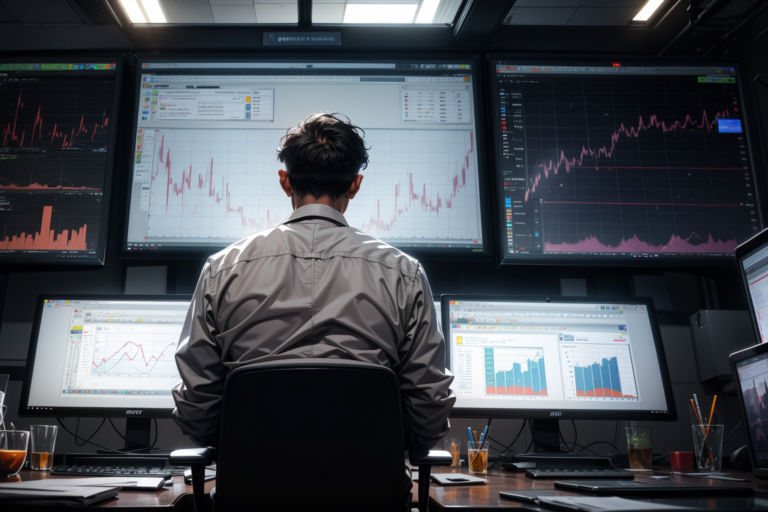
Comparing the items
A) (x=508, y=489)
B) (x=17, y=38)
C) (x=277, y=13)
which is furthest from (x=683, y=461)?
(x=17, y=38)

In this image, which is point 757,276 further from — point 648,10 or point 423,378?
point 648,10

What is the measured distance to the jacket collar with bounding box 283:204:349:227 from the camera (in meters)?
1.21

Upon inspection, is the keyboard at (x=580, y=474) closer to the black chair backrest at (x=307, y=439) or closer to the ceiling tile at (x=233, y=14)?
the black chair backrest at (x=307, y=439)

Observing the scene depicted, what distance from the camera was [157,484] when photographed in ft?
3.93

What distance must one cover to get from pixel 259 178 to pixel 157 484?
1.19 m

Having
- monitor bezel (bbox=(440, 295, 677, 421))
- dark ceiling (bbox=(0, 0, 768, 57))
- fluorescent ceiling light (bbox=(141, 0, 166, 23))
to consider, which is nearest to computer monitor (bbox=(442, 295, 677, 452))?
monitor bezel (bbox=(440, 295, 677, 421))

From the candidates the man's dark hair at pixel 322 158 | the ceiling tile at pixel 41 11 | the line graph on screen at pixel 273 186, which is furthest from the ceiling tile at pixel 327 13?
the man's dark hair at pixel 322 158

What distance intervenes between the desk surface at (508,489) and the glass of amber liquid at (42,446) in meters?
1.04

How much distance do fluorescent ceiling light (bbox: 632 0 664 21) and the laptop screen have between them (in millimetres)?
1531

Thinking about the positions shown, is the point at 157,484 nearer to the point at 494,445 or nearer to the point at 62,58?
the point at 494,445

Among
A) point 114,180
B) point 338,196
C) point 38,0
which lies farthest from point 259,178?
point 38,0

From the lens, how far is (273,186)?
6.82 feet

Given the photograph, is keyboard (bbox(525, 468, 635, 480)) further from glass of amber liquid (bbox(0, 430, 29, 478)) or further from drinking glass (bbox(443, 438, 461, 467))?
glass of amber liquid (bbox(0, 430, 29, 478))

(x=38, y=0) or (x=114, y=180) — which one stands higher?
(x=38, y=0)
